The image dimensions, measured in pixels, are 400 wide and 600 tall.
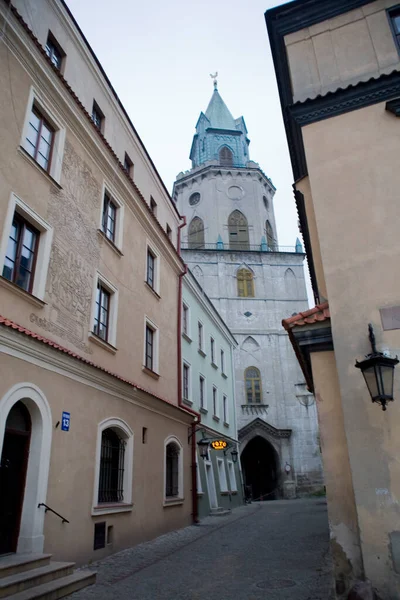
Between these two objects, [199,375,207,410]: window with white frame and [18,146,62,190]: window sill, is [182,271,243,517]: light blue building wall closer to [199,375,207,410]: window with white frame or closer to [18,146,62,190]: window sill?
[199,375,207,410]: window with white frame

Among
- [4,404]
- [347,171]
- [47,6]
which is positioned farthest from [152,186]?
[4,404]

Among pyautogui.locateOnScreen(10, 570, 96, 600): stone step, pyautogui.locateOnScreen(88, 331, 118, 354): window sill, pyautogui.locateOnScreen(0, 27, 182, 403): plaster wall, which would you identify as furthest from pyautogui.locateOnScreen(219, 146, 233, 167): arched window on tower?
pyautogui.locateOnScreen(10, 570, 96, 600): stone step

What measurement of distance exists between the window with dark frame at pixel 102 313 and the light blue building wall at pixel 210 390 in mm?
6670

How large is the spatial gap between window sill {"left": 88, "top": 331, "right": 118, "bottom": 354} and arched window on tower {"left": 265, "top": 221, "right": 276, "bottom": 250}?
32.2m

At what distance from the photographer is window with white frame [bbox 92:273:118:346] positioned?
11.2 metres

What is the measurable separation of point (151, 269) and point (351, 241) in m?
9.16

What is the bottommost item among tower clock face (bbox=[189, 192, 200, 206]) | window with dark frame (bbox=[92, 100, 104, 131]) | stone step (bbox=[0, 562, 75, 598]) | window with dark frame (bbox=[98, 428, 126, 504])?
stone step (bbox=[0, 562, 75, 598])

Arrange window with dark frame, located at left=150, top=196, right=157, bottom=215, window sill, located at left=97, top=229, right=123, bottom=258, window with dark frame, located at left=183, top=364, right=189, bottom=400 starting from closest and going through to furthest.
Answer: window sill, located at left=97, top=229, right=123, bottom=258, window with dark frame, located at left=150, top=196, right=157, bottom=215, window with dark frame, located at left=183, top=364, right=189, bottom=400

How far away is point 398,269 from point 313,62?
488 centimetres

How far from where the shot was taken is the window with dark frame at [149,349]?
557 inches

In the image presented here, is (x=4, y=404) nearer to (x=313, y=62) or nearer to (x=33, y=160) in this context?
(x=33, y=160)

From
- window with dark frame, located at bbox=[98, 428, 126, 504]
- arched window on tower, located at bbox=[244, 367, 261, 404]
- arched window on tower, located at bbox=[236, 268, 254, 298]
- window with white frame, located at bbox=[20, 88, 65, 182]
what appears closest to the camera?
window with white frame, located at bbox=[20, 88, 65, 182]

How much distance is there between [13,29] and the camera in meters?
8.80

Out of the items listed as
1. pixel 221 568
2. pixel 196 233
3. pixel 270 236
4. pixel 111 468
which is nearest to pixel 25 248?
pixel 111 468
